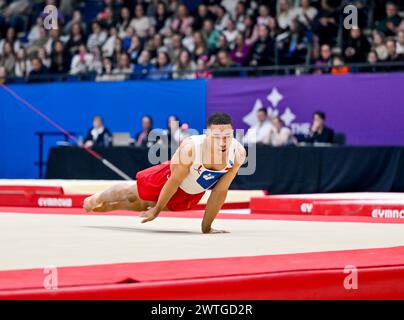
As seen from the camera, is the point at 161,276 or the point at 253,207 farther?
the point at 253,207

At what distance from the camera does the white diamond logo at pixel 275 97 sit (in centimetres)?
1463

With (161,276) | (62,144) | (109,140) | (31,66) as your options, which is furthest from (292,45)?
(161,276)

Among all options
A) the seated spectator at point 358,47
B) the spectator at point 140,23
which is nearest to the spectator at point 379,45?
the seated spectator at point 358,47

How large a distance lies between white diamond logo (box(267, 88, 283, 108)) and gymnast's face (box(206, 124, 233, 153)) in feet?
26.5

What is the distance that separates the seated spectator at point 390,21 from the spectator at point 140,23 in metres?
4.61

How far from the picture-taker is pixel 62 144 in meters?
16.5

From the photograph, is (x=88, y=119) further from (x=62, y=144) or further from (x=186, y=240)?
(x=186, y=240)

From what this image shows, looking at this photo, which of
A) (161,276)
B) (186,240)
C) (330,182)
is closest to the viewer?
Result: (161,276)

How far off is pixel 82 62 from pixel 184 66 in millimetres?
2451

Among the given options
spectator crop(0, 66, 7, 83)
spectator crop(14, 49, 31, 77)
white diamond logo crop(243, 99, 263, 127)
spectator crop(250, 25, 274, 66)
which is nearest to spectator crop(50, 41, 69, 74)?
spectator crop(14, 49, 31, 77)

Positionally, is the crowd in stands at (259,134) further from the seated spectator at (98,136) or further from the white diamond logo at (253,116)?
the white diamond logo at (253,116)

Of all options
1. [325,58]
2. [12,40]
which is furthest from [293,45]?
[12,40]
